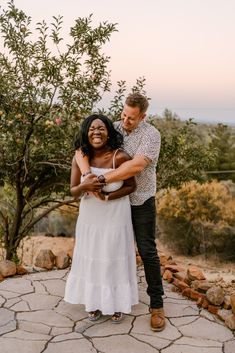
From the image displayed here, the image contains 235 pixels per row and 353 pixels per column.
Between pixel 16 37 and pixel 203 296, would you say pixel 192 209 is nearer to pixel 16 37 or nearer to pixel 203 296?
pixel 203 296

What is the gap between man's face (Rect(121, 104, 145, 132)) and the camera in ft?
11.3

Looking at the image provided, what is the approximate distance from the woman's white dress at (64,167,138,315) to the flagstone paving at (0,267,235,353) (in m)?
0.21

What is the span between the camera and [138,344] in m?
3.45

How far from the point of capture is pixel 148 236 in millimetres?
3666

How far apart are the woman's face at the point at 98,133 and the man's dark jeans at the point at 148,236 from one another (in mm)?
604

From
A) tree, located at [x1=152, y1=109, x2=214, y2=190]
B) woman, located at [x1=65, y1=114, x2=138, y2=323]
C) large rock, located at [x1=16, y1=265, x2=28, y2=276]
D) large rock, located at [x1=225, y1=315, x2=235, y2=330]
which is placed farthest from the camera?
tree, located at [x1=152, y1=109, x2=214, y2=190]

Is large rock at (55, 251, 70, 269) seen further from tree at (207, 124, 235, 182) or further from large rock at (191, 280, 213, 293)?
tree at (207, 124, 235, 182)

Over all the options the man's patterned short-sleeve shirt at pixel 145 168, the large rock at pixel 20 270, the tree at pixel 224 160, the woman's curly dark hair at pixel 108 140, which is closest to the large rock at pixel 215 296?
the man's patterned short-sleeve shirt at pixel 145 168

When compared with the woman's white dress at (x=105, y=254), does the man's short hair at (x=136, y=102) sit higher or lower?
higher

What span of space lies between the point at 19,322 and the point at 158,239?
20.8ft

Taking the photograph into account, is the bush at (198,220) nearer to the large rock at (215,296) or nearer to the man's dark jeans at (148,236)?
the large rock at (215,296)

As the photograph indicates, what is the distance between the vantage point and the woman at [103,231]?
11.6ft

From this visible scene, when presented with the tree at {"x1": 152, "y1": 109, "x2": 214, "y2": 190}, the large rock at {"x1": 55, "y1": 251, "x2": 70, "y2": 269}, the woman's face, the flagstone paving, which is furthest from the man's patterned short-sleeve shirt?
the large rock at {"x1": 55, "y1": 251, "x2": 70, "y2": 269}

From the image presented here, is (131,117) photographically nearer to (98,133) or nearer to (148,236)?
(98,133)
